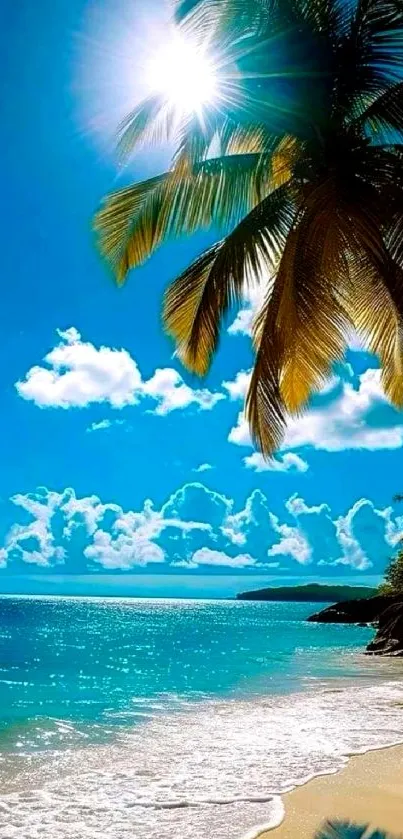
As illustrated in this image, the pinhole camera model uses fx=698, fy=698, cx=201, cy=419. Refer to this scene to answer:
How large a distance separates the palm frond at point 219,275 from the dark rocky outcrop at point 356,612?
50.2 metres

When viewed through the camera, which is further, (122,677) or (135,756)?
(122,677)

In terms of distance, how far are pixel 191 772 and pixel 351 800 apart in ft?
8.65

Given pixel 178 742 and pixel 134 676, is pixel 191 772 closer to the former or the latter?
pixel 178 742

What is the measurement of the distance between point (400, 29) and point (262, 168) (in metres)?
1.97

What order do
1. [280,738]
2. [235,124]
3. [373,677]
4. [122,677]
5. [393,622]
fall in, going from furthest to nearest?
[393,622]
[122,677]
[373,677]
[280,738]
[235,124]

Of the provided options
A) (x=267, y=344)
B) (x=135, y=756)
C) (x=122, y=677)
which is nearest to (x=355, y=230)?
(x=267, y=344)

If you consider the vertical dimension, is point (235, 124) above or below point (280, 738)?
above

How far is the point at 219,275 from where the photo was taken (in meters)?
7.65

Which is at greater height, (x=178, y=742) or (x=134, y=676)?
(x=178, y=742)

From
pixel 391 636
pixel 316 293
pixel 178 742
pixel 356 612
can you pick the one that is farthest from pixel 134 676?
pixel 356 612

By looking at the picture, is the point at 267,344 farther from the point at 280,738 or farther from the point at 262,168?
the point at 280,738

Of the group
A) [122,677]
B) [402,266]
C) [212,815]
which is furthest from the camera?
[122,677]

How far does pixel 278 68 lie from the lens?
695cm

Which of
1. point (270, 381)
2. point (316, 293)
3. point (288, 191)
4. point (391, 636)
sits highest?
point (288, 191)
